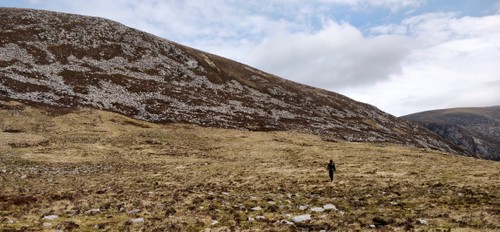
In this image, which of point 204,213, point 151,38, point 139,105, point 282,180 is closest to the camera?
point 204,213

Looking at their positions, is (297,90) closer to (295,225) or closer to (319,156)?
(319,156)

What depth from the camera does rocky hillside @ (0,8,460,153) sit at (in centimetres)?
7344

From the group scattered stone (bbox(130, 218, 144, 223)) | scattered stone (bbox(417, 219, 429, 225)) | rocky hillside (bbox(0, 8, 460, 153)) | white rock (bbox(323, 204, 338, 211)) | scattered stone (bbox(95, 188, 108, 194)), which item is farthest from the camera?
rocky hillside (bbox(0, 8, 460, 153))

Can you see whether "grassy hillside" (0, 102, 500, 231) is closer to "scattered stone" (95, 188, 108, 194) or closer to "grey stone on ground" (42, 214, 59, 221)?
"grey stone on ground" (42, 214, 59, 221)

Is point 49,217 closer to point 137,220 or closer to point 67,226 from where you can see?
point 67,226

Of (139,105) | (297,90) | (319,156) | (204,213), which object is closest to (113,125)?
(139,105)

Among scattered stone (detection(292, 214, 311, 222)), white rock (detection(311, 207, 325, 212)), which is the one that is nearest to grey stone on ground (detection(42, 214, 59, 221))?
scattered stone (detection(292, 214, 311, 222))

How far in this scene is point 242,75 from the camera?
12838 centimetres

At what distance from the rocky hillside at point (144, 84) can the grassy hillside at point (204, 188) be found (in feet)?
64.0

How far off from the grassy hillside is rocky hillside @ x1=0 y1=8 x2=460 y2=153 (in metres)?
19.5

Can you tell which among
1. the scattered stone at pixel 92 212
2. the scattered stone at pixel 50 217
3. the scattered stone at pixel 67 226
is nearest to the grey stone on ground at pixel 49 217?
the scattered stone at pixel 50 217

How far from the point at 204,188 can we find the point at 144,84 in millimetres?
67921

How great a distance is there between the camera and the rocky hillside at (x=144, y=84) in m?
73.4

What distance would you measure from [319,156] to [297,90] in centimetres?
8072
